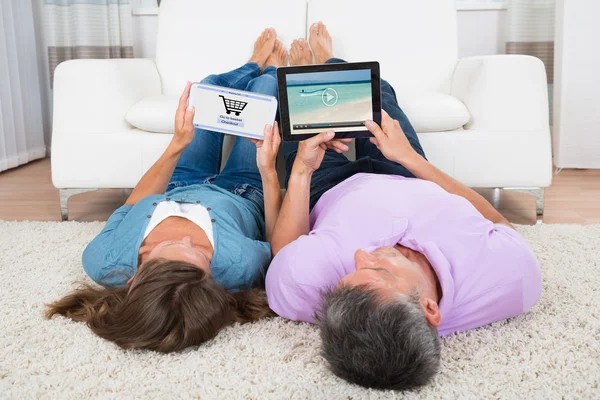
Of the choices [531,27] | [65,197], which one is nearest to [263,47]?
[65,197]

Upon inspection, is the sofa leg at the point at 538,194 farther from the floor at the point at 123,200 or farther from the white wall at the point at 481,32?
the white wall at the point at 481,32

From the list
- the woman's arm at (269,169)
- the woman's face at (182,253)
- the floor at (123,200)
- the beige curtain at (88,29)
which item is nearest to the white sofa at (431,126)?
the floor at (123,200)

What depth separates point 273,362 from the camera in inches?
39.0

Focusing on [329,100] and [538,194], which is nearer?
[329,100]

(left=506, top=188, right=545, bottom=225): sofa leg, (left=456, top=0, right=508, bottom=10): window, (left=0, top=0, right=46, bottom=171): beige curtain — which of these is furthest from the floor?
(left=456, top=0, right=508, bottom=10): window

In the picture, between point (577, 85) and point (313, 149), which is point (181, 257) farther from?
point (577, 85)

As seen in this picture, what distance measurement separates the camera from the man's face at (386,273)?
34.8 inches

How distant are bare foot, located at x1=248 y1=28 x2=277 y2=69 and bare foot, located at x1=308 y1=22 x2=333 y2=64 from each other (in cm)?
14

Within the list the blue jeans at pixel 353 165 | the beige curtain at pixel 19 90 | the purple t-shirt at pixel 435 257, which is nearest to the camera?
the purple t-shirt at pixel 435 257

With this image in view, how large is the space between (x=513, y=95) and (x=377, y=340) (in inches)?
51.9

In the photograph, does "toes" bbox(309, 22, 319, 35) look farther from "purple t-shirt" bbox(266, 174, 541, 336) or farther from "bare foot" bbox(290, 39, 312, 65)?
"purple t-shirt" bbox(266, 174, 541, 336)

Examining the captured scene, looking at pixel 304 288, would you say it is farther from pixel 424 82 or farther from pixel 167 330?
pixel 424 82

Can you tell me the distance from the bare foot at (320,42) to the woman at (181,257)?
2.03 feet

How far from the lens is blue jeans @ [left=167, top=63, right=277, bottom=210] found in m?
1.61
